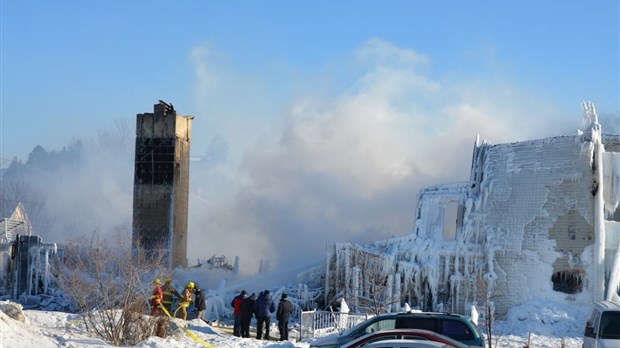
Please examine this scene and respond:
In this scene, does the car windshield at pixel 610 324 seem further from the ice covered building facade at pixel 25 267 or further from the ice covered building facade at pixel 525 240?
the ice covered building facade at pixel 25 267

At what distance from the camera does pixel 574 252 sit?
3338 cm

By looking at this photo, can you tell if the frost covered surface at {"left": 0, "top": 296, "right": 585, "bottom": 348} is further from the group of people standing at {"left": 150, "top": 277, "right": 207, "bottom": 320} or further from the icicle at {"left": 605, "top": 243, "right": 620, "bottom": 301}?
the icicle at {"left": 605, "top": 243, "right": 620, "bottom": 301}

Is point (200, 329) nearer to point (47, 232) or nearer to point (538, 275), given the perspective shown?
point (538, 275)

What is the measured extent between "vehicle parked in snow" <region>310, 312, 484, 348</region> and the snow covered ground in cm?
223

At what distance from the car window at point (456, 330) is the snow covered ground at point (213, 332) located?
385 cm

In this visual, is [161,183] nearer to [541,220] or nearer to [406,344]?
[541,220]

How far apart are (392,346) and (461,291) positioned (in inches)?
790

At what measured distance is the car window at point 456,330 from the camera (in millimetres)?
18328

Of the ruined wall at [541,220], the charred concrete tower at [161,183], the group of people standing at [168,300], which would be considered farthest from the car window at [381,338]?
the charred concrete tower at [161,183]

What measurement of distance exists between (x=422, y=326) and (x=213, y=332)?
25.5ft

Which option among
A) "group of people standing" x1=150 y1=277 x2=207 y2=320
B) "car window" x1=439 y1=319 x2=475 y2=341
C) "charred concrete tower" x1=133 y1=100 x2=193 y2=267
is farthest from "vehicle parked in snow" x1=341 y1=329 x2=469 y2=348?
"charred concrete tower" x1=133 y1=100 x2=193 y2=267

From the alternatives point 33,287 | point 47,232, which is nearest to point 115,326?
point 33,287

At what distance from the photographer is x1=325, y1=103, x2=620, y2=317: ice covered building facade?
33250 millimetres

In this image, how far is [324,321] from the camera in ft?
90.2
